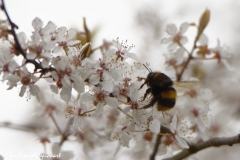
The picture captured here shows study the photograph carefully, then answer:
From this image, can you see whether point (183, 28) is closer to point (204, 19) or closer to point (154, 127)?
point (204, 19)

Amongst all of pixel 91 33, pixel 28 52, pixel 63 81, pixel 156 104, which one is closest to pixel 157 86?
pixel 156 104

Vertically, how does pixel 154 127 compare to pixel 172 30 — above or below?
below

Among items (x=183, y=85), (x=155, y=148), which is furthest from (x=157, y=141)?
(x=183, y=85)

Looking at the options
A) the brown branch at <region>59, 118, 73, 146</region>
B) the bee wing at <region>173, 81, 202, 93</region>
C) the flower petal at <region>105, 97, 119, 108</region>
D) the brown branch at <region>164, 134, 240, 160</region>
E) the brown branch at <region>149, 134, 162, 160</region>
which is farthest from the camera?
the brown branch at <region>59, 118, 73, 146</region>

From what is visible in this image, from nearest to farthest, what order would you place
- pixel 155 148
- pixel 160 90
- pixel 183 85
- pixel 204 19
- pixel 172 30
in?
pixel 160 90 < pixel 183 85 < pixel 155 148 < pixel 204 19 < pixel 172 30

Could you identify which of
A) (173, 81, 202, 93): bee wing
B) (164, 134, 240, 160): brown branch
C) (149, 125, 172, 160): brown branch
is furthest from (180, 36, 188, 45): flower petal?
(164, 134, 240, 160): brown branch

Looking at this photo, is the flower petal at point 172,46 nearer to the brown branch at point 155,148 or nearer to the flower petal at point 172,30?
the flower petal at point 172,30

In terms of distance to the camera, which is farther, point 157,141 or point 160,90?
point 157,141

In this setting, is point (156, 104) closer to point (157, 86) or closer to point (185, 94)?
point (157, 86)

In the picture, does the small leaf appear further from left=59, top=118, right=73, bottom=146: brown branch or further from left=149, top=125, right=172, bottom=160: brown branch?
left=59, top=118, right=73, bottom=146: brown branch
